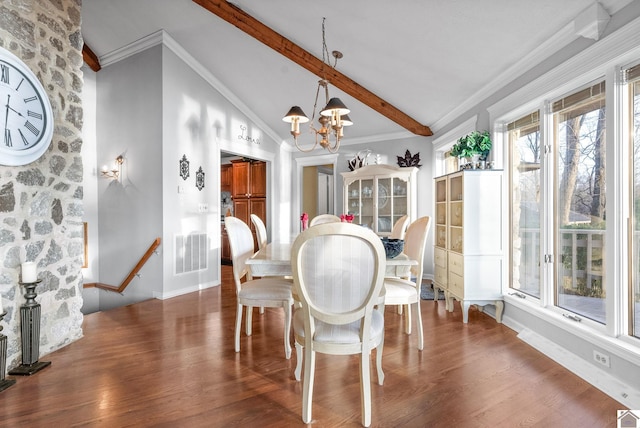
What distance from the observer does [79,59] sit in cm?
279

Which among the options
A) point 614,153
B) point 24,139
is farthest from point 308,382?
point 24,139

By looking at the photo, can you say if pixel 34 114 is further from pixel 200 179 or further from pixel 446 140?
pixel 446 140

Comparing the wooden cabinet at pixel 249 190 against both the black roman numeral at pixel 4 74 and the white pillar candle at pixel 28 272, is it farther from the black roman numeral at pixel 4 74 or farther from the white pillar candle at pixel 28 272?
the black roman numeral at pixel 4 74

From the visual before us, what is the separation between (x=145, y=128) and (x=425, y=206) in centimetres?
414

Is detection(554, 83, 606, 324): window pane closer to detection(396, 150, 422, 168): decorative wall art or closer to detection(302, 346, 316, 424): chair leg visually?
detection(302, 346, 316, 424): chair leg

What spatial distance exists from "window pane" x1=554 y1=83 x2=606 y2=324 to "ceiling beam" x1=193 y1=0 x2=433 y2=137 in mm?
2342

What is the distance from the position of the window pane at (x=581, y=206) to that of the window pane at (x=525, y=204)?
284 millimetres

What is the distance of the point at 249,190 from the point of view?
21.4ft

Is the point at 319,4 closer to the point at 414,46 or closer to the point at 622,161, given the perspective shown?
the point at 414,46

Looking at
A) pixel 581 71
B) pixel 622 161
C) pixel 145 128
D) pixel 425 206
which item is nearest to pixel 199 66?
pixel 145 128

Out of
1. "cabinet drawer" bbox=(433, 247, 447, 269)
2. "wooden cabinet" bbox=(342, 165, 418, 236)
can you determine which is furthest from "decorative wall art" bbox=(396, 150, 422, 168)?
"cabinet drawer" bbox=(433, 247, 447, 269)

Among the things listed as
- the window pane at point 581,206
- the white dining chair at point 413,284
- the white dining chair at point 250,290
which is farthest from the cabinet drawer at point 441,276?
the white dining chair at point 250,290

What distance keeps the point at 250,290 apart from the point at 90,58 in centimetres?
454

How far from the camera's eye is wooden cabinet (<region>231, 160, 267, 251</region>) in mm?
6363
